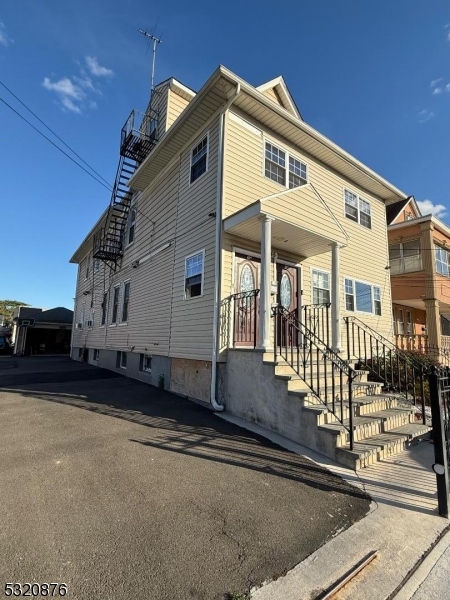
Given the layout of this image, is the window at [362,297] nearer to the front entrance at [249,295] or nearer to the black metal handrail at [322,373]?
the front entrance at [249,295]

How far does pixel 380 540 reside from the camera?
255cm

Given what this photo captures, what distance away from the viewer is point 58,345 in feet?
100

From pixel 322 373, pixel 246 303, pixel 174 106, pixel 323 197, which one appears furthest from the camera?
pixel 174 106

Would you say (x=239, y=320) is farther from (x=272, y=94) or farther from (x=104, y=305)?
(x=104, y=305)

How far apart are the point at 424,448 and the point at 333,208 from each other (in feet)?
25.7

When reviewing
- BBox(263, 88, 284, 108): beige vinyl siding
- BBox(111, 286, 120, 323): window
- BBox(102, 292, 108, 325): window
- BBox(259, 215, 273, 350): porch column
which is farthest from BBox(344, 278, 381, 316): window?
BBox(102, 292, 108, 325): window

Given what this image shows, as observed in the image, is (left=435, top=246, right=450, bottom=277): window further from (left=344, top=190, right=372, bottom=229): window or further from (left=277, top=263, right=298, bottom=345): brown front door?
(left=277, top=263, right=298, bottom=345): brown front door

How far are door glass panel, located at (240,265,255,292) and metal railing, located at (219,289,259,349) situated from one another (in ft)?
1.24

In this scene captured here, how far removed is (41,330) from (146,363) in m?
24.5

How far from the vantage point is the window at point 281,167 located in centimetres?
854

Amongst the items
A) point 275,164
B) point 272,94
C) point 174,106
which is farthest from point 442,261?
point 174,106

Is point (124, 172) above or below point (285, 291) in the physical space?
above

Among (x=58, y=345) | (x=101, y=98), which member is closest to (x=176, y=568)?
(x=101, y=98)

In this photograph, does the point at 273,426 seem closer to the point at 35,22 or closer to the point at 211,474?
the point at 211,474
